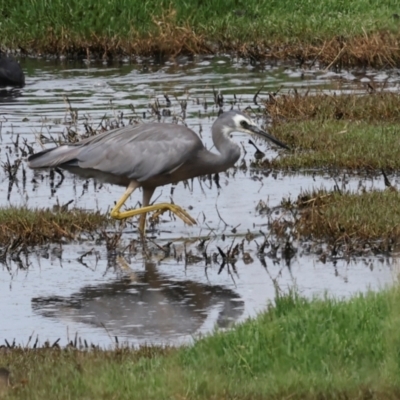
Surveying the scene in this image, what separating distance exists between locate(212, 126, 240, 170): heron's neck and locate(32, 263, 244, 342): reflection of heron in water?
1651 millimetres

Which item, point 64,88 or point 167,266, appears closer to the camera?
point 167,266

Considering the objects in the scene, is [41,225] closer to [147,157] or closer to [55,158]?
[55,158]

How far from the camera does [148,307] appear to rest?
316 inches

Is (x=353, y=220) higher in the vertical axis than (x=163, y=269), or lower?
higher

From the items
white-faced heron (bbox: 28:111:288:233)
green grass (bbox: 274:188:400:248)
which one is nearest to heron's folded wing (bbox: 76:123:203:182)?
white-faced heron (bbox: 28:111:288:233)

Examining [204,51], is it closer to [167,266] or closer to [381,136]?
[381,136]

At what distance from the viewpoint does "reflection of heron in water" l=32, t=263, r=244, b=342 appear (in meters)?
7.56

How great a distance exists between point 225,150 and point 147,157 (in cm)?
63

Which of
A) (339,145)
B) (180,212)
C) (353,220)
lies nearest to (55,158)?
(180,212)

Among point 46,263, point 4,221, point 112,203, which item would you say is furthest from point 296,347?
point 112,203

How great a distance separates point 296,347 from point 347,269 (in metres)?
2.62

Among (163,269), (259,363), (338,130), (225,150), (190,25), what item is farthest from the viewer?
(190,25)

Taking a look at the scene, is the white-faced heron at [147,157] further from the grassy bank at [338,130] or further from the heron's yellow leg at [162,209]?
the grassy bank at [338,130]

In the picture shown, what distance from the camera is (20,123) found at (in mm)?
15086
